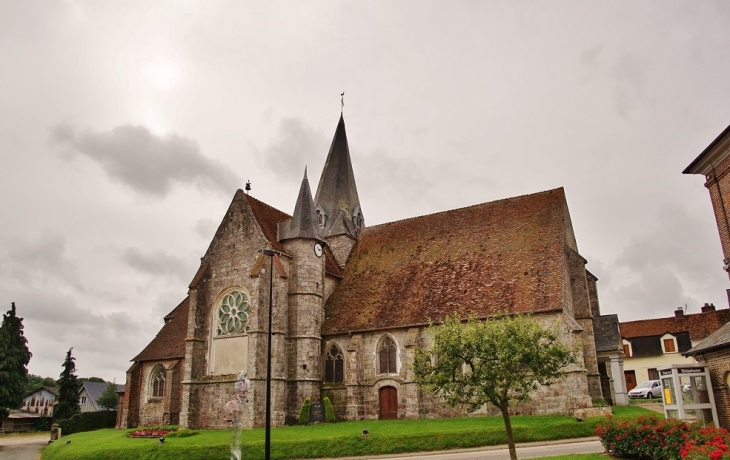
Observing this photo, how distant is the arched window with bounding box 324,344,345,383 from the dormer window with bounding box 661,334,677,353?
32.7 meters

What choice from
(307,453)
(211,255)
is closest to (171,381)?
(211,255)

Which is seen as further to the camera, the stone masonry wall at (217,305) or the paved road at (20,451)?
the paved road at (20,451)

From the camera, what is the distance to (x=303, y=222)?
111 feet

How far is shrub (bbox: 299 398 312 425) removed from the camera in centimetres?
2969

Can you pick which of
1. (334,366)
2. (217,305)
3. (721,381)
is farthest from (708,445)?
(217,305)

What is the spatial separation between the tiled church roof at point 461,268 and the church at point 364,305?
0.08 metres

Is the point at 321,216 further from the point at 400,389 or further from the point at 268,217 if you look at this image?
the point at 400,389

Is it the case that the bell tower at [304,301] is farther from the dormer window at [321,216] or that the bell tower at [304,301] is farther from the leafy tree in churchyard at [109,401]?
the leafy tree in churchyard at [109,401]

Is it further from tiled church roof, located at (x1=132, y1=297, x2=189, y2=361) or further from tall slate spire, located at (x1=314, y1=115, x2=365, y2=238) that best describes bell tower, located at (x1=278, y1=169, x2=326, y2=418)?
tiled church roof, located at (x1=132, y1=297, x2=189, y2=361)

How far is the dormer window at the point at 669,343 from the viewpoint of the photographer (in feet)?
162

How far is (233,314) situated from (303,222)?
22.3 ft

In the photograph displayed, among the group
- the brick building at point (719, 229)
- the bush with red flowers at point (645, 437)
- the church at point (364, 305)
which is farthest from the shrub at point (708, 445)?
the church at point (364, 305)

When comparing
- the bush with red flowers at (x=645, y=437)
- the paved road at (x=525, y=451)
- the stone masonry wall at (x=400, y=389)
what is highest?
the stone masonry wall at (x=400, y=389)

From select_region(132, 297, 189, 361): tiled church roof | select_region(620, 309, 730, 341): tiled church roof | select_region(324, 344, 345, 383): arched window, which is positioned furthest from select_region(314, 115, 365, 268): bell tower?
select_region(620, 309, 730, 341): tiled church roof
